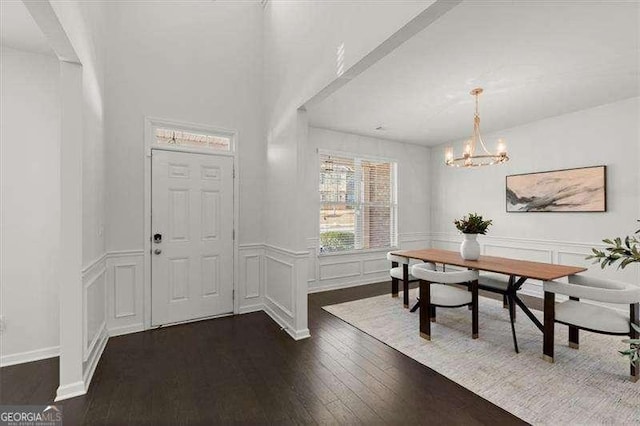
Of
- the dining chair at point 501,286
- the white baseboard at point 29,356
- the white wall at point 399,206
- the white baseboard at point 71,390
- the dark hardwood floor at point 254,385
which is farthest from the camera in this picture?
the white wall at point 399,206

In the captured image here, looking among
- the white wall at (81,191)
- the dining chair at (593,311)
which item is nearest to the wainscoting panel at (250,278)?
the white wall at (81,191)

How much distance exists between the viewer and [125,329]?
3301 millimetres

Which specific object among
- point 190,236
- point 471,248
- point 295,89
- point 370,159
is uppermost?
point 295,89

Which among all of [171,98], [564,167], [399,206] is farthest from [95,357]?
[564,167]

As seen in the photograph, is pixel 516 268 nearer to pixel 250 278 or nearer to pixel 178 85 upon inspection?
pixel 250 278

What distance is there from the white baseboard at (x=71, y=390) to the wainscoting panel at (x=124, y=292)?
109 cm

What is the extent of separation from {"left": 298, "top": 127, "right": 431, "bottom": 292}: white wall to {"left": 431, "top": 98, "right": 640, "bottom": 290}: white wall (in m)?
0.66

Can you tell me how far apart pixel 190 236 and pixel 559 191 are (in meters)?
5.26

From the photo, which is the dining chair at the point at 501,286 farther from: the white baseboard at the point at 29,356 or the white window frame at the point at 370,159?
the white baseboard at the point at 29,356

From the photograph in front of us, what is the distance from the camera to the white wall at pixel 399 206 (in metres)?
5.04

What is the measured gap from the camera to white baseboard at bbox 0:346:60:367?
2.62m

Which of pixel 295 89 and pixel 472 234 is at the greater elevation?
pixel 295 89

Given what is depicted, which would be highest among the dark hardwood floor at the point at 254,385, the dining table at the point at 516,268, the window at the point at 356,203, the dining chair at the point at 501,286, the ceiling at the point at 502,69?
the ceiling at the point at 502,69

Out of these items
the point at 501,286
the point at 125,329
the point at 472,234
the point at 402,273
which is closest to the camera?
the point at 125,329
